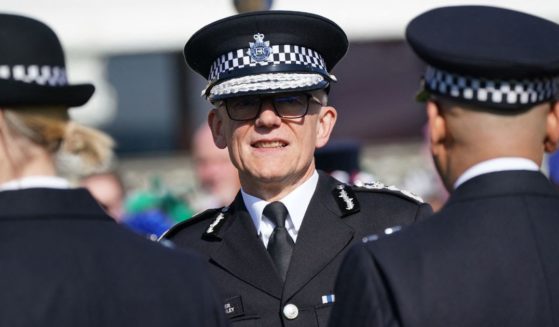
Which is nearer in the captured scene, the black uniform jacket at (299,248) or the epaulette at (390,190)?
the black uniform jacket at (299,248)

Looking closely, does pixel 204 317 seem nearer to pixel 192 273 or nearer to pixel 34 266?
pixel 192 273

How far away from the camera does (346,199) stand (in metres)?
4.62

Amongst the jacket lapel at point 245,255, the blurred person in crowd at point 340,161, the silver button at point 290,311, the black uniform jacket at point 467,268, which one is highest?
the black uniform jacket at point 467,268

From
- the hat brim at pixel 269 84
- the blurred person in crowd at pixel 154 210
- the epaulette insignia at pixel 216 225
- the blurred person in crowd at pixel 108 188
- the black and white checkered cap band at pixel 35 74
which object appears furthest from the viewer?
the blurred person in crowd at pixel 108 188

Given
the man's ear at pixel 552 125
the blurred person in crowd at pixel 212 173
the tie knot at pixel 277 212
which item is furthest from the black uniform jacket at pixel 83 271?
the blurred person in crowd at pixel 212 173

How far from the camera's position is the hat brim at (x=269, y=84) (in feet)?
14.5

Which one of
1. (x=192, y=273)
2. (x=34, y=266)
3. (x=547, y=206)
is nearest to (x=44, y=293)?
(x=34, y=266)

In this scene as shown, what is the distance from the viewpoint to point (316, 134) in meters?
4.67

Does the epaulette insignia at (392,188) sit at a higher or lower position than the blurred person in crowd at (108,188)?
higher

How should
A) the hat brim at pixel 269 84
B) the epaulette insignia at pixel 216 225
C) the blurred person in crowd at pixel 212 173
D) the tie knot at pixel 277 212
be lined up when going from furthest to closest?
the blurred person in crowd at pixel 212 173, the epaulette insignia at pixel 216 225, the tie knot at pixel 277 212, the hat brim at pixel 269 84

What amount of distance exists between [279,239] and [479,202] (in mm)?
1297

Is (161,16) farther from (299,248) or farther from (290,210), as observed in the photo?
(299,248)

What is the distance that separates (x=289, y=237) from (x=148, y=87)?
1007cm

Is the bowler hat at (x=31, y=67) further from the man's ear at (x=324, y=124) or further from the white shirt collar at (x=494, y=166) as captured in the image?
the man's ear at (x=324, y=124)
